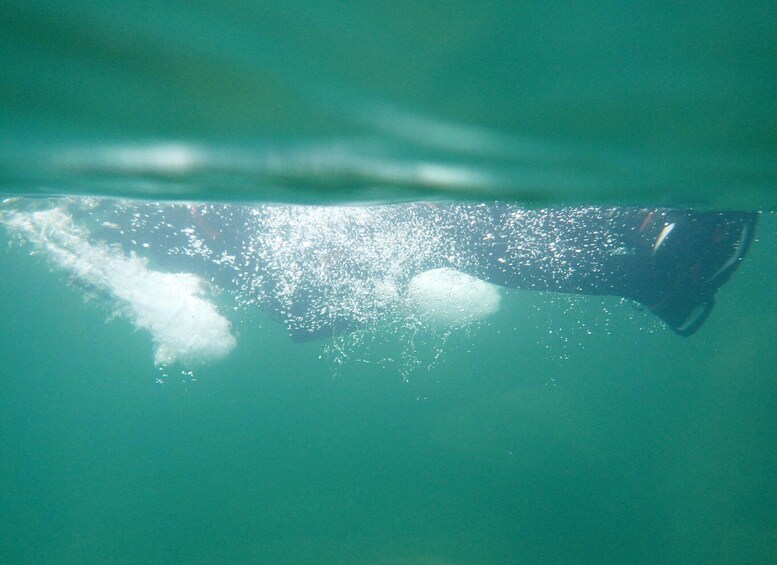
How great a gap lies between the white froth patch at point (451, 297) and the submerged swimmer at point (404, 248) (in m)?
1.43

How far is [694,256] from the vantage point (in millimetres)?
9539

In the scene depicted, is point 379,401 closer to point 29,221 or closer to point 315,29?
point 29,221

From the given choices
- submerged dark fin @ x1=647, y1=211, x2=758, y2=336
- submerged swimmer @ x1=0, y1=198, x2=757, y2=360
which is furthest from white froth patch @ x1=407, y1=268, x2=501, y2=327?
submerged dark fin @ x1=647, y1=211, x2=758, y2=336

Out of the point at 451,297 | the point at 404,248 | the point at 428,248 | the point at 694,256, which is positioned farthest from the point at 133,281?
the point at 694,256

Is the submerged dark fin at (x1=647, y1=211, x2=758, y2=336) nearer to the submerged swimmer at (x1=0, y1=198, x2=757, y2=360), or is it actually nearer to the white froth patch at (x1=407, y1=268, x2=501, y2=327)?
the submerged swimmer at (x1=0, y1=198, x2=757, y2=360)

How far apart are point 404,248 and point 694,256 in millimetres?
6903

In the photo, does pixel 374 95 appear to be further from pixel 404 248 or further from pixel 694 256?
pixel 404 248

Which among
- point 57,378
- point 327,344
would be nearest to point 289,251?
point 327,344

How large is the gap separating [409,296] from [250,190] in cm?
1432

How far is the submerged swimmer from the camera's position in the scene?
9.01m

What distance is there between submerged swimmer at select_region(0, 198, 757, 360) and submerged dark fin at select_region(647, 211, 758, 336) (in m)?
0.03

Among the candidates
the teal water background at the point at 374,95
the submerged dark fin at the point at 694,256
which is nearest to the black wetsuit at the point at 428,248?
the submerged dark fin at the point at 694,256

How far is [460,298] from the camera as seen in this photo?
23.9 metres

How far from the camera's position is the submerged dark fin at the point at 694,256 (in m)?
8.33
